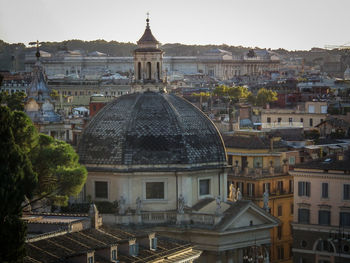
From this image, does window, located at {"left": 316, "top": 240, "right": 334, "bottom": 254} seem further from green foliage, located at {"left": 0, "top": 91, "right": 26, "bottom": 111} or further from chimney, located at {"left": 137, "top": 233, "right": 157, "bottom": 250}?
green foliage, located at {"left": 0, "top": 91, "right": 26, "bottom": 111}

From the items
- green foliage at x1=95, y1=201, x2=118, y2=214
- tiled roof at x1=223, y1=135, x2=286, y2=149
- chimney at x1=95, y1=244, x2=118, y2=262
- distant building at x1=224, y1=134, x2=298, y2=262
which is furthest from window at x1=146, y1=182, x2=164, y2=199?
tiled roof at x1=223, y1=135, x2=286, y2=149

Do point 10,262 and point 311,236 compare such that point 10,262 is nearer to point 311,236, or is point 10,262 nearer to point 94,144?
point 94,144

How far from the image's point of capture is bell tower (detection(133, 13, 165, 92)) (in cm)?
7994

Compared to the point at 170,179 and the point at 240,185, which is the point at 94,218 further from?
the point at 240,185

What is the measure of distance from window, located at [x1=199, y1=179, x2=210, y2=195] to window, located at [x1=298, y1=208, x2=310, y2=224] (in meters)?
11.3

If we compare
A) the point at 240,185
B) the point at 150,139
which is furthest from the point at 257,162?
the point at 150,139

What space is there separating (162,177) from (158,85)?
7704mm

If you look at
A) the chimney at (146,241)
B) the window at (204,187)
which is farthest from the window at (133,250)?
the window at (204,187)

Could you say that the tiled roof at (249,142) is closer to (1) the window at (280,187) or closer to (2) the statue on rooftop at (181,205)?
(1) the window at (280,187)

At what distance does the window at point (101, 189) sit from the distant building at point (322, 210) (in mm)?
14412

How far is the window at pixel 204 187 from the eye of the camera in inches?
2968

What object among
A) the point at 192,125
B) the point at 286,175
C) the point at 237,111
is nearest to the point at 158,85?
the point at 192,125

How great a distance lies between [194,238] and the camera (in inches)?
2869

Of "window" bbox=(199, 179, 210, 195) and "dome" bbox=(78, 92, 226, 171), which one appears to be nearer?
"dome" bbox=(78, 92, 226, 171)
